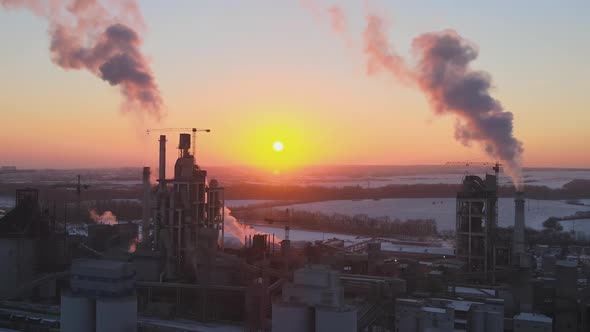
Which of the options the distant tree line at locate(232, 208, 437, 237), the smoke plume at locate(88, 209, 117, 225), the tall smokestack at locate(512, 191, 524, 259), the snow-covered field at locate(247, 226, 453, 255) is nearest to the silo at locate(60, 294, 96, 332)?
the tall smokestack at locate(512, 191, 524, 259)

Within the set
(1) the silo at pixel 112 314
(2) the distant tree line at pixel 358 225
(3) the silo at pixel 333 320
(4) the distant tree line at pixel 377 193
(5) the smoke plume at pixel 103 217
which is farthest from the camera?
(4) the distant tree line at pixel 377 193

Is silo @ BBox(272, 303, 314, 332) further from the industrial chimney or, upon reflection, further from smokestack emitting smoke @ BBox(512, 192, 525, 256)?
smokestack emitting smoke @ BBox(512, 192, 525, 256)

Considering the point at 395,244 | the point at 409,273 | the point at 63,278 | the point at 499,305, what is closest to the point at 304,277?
the point at 499,305

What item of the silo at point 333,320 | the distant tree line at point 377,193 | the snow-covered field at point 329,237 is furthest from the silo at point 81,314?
the distant tree line at point 377,193

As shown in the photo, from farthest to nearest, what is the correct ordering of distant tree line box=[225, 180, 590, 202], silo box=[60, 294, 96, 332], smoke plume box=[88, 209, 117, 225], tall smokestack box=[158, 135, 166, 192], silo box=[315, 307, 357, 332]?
distant tree line box=[225, 180, 590, 202] → smoke plume box=[88, 209, 117, 225] → tall smokestack box=[158, 135, 166, 192] → silo box=[60, 294, 96, 332] → silo box=[315, 307, 357, 332]

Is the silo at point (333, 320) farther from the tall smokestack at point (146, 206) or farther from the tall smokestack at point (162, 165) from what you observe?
the tall smokestack at point (146, 206)

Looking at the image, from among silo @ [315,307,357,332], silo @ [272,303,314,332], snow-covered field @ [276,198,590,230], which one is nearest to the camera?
silo @ [315,307,357,332]

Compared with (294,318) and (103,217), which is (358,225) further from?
(294,318)
